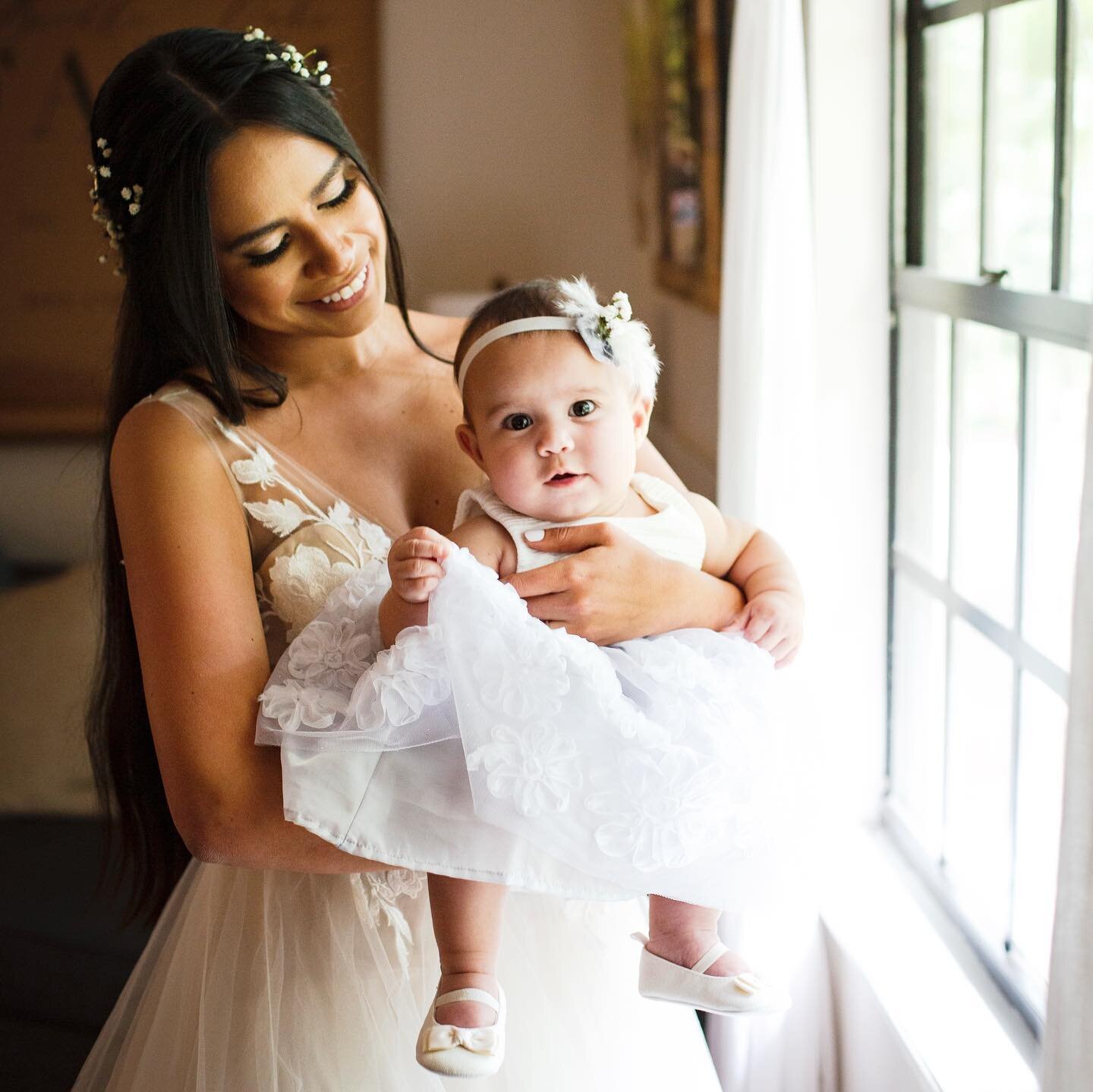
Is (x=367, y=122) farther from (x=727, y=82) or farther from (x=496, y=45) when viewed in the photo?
(x=727, y=82)

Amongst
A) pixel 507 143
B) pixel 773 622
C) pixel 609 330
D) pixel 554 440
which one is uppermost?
pixel 507 143

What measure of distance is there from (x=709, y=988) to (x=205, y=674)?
23.2 inches

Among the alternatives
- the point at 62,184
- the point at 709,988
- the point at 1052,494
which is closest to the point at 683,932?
the point at 709,988

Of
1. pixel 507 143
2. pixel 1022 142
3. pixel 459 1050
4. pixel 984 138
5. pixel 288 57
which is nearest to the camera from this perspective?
pixel 459 1050

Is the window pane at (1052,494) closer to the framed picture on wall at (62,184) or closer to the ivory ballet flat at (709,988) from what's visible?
the ivory ballet flat at (709,988)

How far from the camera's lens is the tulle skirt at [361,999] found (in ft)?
4.08

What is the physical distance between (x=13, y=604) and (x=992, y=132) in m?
2.42

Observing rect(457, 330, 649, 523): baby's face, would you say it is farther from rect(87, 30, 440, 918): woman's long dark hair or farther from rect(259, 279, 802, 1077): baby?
rect(87, 30, 440, 918): woman's long dark hair

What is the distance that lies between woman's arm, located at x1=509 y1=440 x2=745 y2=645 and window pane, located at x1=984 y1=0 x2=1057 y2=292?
1.99ft

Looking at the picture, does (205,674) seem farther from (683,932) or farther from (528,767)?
(683,932)

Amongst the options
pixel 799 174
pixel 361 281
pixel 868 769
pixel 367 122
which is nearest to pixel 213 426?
pixel 361 281

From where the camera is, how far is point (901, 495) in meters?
1.97

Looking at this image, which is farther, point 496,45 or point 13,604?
point 496,45

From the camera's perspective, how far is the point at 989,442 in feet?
5.47
